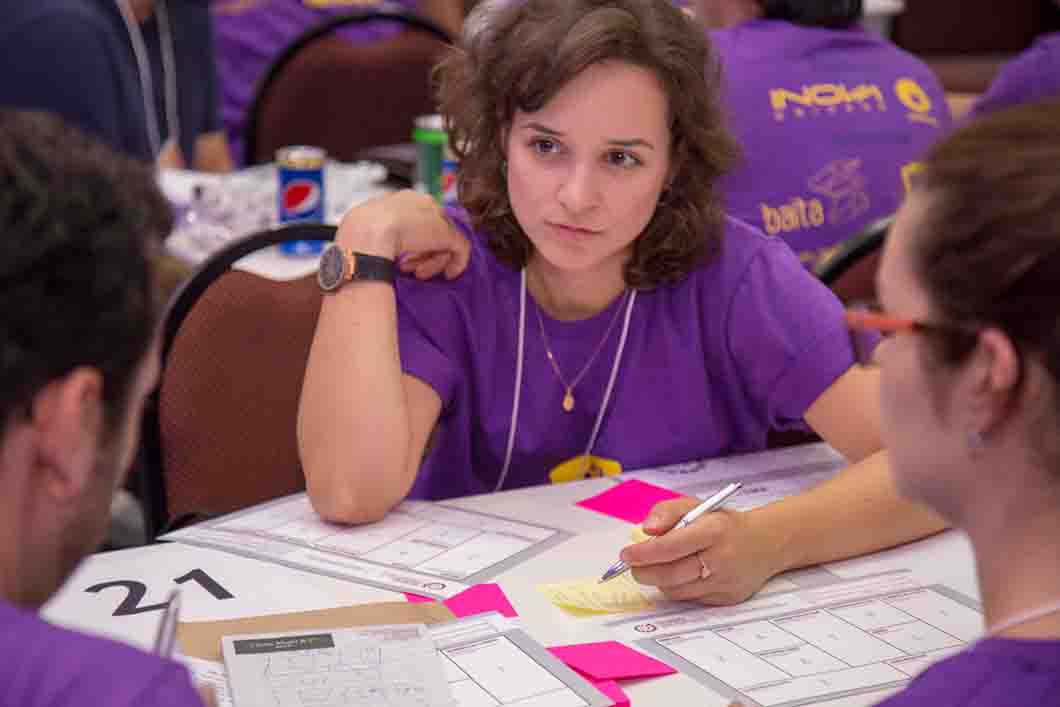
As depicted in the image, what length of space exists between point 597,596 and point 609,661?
159mm

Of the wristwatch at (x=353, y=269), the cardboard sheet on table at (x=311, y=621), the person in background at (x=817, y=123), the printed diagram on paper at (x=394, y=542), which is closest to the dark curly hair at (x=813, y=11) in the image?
the person in background at (x=817, y=123)

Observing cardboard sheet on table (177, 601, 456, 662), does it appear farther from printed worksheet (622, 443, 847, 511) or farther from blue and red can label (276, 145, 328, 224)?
blue and red can label (276, 145, 328, 224)

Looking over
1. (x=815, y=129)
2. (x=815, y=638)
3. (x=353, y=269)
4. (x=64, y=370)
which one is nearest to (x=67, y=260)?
(x=64, y=370)

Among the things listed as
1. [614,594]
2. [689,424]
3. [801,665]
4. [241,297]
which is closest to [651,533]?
[614,594]

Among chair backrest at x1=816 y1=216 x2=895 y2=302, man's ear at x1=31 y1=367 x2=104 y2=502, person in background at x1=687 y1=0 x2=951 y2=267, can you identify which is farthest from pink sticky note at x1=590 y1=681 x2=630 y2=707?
person in background at x1=687 y1=0 x2=951 y2=267

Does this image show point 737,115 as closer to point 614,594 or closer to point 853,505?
point 853,505

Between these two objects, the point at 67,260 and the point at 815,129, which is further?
the point at 815,129

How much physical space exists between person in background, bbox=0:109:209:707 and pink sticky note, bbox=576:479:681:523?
0.95 meters

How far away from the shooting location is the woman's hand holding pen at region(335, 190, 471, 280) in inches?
79.2

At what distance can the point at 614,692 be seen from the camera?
1416mm

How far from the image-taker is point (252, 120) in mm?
4164

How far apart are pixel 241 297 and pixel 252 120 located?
217 cm

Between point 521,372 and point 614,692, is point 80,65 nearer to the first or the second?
point 521,372

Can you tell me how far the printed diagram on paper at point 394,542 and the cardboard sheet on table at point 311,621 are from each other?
51mm
